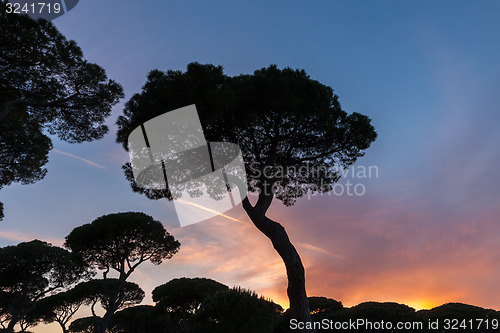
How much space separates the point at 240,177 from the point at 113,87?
6.99m

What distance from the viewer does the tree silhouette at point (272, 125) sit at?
12477 millimetres

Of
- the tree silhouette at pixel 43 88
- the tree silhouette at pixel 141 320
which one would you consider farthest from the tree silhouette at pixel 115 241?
the tree silhouette at pixel 43 88

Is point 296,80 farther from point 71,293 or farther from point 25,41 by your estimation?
point 71,293

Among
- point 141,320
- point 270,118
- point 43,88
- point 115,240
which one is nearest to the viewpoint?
point 43,88

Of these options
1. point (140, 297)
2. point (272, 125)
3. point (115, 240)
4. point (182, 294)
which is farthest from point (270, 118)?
point (140, 297)

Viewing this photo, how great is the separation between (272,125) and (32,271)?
26499 mm

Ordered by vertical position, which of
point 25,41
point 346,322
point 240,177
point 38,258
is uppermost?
point 25,41

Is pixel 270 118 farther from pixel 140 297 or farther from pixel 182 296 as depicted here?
pixel 140 297

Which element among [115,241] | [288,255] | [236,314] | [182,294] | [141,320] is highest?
[115,241]

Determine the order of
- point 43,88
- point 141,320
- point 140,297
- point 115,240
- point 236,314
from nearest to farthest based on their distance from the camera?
point 236,314 < point 43,88 < point 115,240 < point 141,320 < point 140,297

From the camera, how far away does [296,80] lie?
1399 cm

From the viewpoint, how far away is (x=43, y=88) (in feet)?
40.2

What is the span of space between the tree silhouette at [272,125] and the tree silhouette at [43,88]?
59.5 inches

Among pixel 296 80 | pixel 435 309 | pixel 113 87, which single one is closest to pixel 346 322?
pixel 435 309
